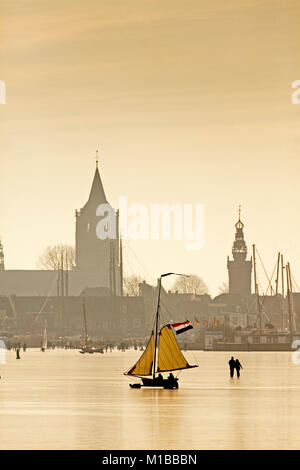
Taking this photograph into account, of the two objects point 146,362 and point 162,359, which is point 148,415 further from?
point 162,359

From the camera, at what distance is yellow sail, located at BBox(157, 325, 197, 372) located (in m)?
→ 66.9

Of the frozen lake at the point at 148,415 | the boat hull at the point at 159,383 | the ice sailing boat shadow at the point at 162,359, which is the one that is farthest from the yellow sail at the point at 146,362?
the frozen lake at the point at 148,415

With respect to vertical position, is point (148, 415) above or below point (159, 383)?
below

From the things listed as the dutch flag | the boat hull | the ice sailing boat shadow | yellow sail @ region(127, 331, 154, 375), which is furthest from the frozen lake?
the dutch flag

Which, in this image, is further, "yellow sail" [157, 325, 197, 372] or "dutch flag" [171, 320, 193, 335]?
"yellow sail" [157, 325, 197, 372]

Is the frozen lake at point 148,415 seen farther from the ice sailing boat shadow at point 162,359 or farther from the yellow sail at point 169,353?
the yellow sail at point 169,353

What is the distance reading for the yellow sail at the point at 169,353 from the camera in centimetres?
6694

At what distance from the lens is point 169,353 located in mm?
68500

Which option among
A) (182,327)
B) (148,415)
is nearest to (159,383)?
(182,327)

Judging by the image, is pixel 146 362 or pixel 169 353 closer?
pixel 169 353

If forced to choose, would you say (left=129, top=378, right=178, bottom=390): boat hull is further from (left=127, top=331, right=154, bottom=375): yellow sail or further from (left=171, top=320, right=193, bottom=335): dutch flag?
(left=171, top=320, right=193, bottom=335): dutch flag
